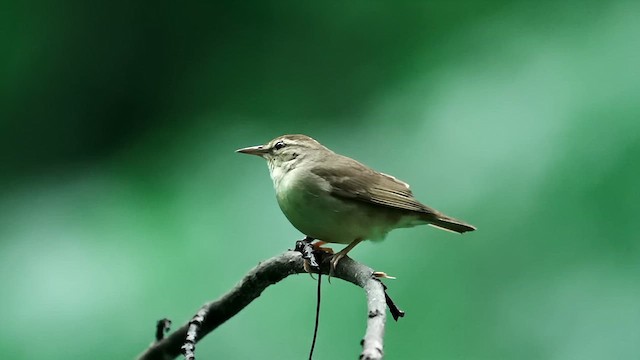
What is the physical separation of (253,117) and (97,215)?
682 mm

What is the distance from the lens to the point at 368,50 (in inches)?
118

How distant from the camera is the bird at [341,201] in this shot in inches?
69.3

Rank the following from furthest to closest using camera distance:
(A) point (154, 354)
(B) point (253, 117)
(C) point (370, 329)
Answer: (B) point (253, 117) → (A) point (154, 354) → (C) point (370, 329)

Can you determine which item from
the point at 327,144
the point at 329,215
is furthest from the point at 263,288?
the point at 327,144

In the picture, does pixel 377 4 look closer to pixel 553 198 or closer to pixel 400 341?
pixel 553 198

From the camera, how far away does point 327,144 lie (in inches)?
113

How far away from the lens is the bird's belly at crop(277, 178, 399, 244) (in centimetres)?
175

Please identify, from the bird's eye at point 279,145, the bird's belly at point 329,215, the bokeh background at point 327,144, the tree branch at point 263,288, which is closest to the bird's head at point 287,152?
the bird's eye at point 279,145

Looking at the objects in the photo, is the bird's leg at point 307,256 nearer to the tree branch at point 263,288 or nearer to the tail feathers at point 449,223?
the tree branch at point 263,288

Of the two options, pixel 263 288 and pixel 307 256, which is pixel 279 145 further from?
pixel 307 256

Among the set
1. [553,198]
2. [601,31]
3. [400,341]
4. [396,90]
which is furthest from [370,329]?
[601,31]

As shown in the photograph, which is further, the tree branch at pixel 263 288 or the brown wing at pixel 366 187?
the brown wing at pixel 366 187

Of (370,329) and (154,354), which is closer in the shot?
(370,329)

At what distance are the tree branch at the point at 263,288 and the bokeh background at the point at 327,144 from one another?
75cm
